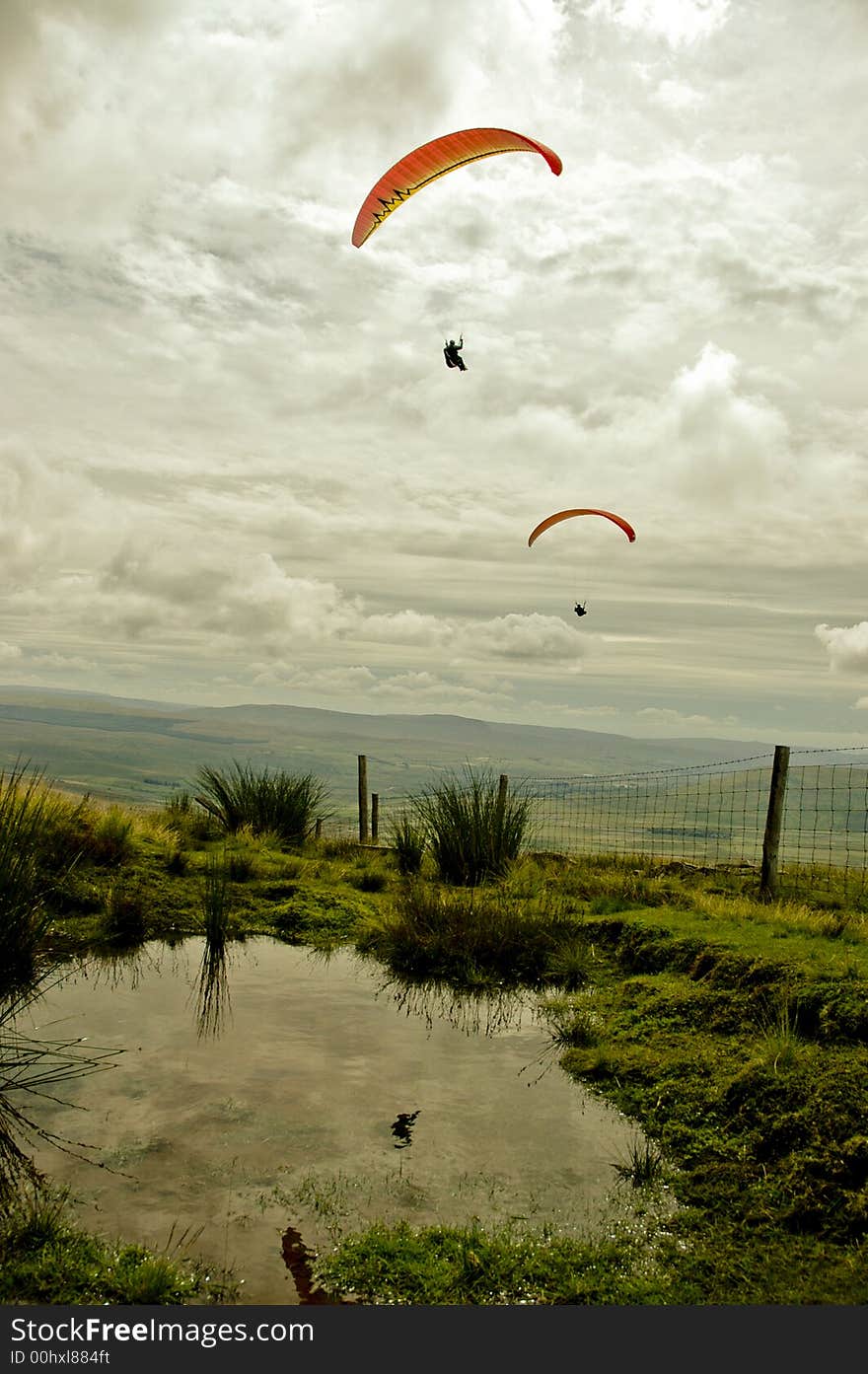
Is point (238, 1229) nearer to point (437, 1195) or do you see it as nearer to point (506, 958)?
point (437, 1195)

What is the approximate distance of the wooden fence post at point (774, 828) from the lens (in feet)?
36.0

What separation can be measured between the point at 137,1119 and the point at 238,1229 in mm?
1107

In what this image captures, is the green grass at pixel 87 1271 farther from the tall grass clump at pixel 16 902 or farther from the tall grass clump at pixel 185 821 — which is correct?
the tall grass clump at pixel 185 821

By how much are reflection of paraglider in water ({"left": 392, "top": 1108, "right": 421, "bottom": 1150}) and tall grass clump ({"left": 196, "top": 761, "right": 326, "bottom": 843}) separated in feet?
30.9

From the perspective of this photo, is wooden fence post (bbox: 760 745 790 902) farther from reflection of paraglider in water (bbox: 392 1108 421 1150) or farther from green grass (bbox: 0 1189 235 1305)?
green grass (bbox: 0 1189 235 1305)

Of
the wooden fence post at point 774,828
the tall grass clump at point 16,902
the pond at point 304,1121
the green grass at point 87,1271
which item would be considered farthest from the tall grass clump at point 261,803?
the green grass at point 87,1271

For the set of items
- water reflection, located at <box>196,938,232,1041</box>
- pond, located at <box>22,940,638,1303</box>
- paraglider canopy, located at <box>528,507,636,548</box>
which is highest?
paraglider canopy, located at <box>528,507,636,548</box>

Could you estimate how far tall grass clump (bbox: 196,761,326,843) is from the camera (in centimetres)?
1417

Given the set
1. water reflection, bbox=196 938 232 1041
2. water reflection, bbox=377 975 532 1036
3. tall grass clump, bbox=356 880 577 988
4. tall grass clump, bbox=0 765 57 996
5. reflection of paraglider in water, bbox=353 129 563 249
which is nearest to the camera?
tall grass clump, bbox=0 765 57 996

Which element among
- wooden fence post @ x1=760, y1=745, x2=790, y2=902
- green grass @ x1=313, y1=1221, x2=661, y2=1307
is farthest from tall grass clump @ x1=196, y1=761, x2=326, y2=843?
green grass @ x1=313, y1=1221, x2=661, y2=1307

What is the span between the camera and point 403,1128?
4.45 meters

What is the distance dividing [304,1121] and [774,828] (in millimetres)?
8359

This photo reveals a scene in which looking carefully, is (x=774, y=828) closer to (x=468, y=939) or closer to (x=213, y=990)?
(x=468, y=939)

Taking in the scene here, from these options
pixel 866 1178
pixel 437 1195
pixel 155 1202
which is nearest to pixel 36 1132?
pixel 155 1202
